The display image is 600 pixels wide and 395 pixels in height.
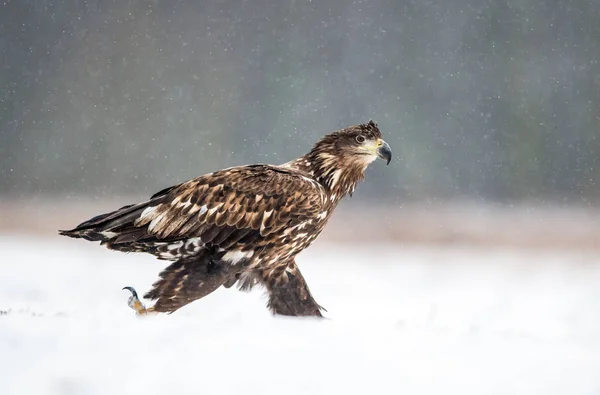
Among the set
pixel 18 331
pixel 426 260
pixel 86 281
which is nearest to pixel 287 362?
pixel 18 331

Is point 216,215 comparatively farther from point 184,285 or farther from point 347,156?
point 347,156

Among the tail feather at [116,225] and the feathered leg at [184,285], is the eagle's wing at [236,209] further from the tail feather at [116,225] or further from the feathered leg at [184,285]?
the feathered leg at [184,285]

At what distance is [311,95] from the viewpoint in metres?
16.5

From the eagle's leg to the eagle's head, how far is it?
54 cm

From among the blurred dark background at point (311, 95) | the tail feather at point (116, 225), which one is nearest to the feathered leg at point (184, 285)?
the tail feather at point (116, 225)

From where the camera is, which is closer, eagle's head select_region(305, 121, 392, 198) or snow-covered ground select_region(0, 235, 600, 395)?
snow-covered ground select_region(0, 235, 600, 395)

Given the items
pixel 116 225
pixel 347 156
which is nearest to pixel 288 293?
pixel 347 156

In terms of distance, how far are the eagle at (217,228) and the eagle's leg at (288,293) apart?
8cm

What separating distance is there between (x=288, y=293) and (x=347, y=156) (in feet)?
2.85

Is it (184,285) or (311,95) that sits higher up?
(311,95)

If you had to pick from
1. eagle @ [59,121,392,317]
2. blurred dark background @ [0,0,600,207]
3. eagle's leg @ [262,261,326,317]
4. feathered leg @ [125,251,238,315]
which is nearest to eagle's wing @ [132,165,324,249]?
eagle @ [59,121,392,317]

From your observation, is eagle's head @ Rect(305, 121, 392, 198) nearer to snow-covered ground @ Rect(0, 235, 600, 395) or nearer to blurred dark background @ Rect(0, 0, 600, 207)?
snow-covered ground @ Rect(0, 235, 600, 395)

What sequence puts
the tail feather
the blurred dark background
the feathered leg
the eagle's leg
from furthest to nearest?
the blurred dark background
the eagle's leg
the tail feather
the feathered leg

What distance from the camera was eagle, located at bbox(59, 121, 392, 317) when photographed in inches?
191
